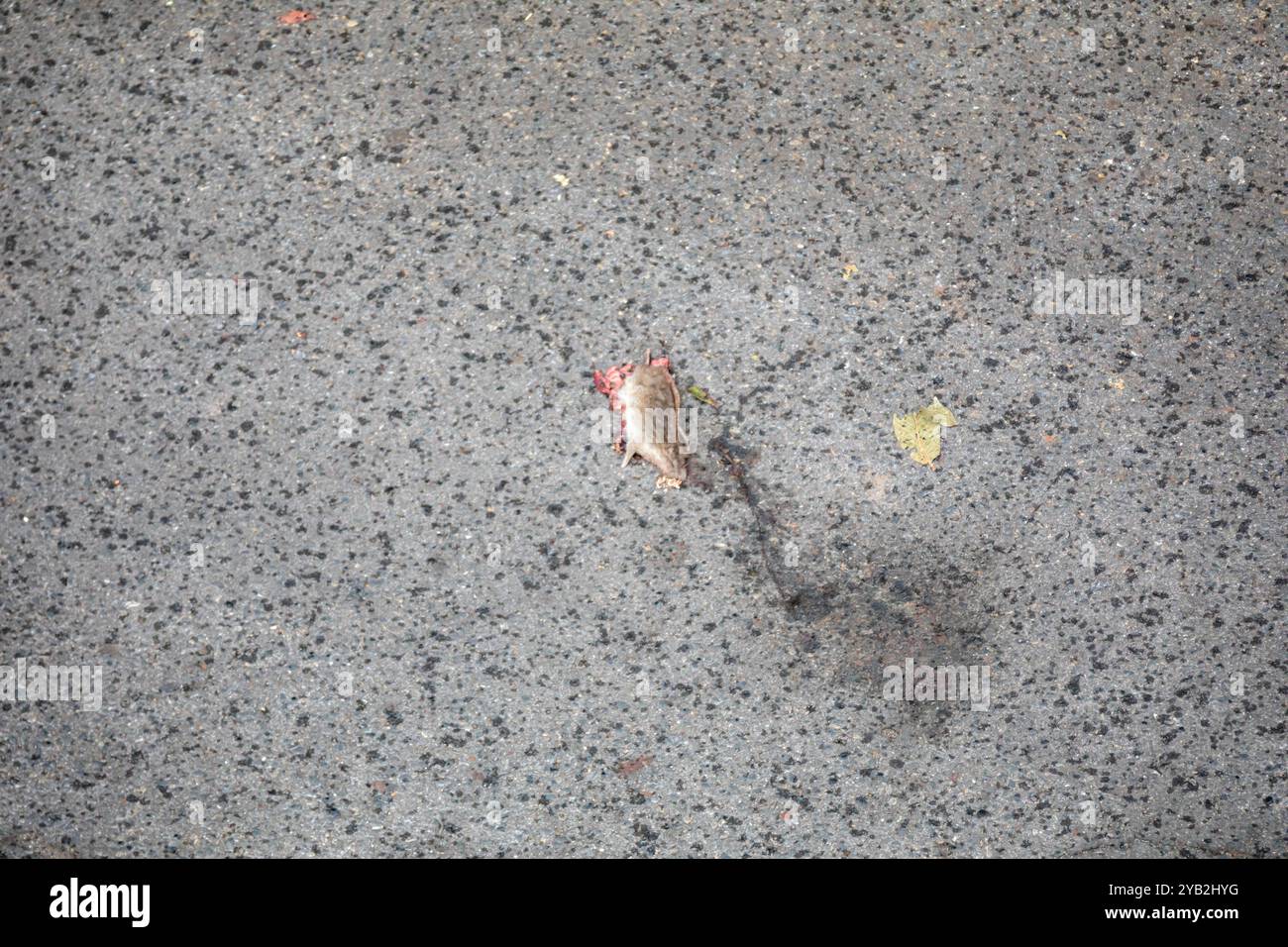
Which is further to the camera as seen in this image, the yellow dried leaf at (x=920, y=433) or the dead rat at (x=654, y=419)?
the yellow dried leaf at (x=920, y=433)

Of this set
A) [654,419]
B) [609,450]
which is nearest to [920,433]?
[654,419]

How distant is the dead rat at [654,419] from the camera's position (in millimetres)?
2867

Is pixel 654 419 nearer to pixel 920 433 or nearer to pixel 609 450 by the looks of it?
pixel 609 450

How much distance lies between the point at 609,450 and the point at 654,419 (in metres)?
0.19

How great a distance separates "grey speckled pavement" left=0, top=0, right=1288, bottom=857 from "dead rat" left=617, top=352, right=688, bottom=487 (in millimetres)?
76

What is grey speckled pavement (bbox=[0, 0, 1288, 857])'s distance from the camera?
2.92 m

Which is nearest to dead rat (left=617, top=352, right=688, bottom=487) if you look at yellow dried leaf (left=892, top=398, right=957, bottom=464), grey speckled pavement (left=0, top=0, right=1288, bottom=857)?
grey speckled pavement (left=0, top=0, right=1288, bottom=857)

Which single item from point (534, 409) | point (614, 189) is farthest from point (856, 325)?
point (534, 409)

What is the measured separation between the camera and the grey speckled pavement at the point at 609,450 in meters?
2.92

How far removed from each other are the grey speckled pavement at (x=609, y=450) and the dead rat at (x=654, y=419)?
76mm

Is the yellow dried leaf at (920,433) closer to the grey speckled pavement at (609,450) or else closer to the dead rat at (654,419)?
the grey speckled pavement at (609,450)

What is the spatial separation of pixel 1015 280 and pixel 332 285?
7.88 feet

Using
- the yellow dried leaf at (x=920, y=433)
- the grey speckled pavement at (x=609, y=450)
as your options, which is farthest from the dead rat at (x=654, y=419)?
the yellow dried leaf at (x=920, y=433)

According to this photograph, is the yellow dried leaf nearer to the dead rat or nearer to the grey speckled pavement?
the grey speckled pavement
